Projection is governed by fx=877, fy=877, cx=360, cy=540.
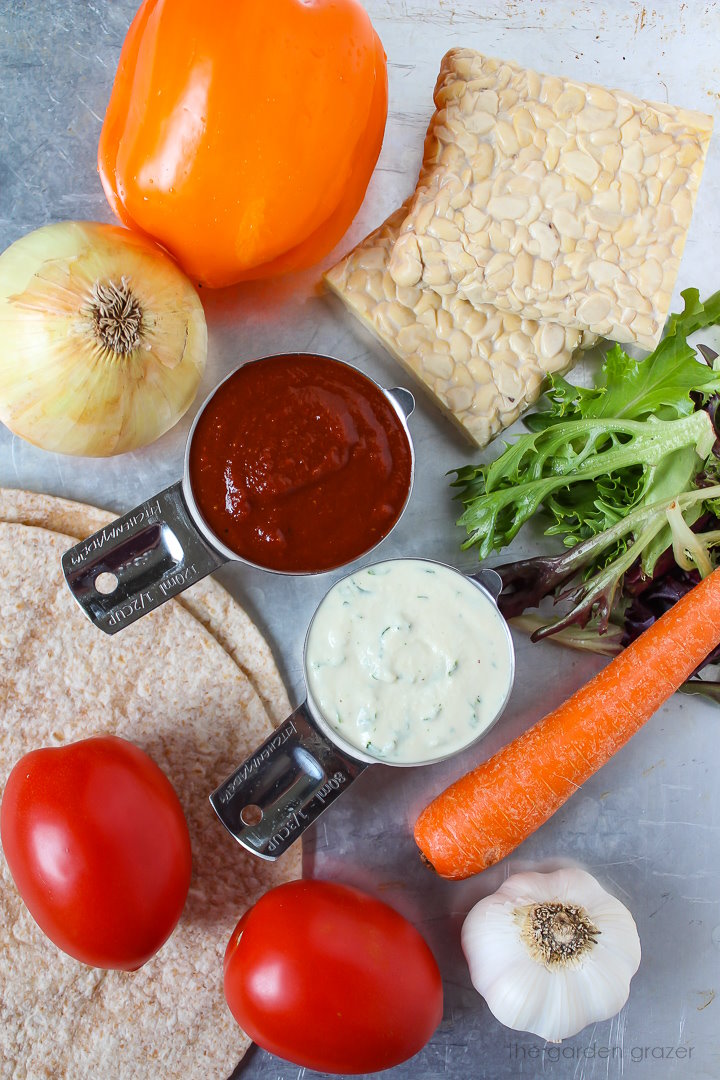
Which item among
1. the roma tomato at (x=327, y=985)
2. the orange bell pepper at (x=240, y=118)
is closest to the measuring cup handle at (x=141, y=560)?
the orange bell pepper at (x=240, y=118)

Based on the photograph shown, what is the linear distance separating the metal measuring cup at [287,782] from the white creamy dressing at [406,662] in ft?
0.29

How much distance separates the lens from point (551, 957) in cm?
180

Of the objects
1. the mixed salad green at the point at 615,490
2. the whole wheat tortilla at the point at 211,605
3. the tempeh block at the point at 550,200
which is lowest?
the whole wheat tortilla at the point at 211,605

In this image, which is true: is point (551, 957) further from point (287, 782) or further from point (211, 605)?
point (211, 605)

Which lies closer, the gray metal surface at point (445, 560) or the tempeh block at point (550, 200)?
the tempeh block at point (550, 200)

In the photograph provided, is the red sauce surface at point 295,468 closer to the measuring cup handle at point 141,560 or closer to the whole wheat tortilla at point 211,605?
the measuring cup handle at point 141,560

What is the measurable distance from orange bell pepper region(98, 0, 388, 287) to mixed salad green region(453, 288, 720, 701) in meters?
0.68

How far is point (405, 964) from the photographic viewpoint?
1724 mm

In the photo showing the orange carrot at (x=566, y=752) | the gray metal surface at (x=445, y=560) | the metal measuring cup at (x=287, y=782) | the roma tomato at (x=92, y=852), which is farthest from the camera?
the gray metal surface at (x=445, y=560)

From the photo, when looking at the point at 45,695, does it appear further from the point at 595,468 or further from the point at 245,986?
the point at 595,468

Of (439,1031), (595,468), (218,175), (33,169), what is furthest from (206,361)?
(439,1031)

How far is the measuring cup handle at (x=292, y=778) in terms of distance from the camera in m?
1.76

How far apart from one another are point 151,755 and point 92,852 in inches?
12.5

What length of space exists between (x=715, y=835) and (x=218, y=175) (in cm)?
182
